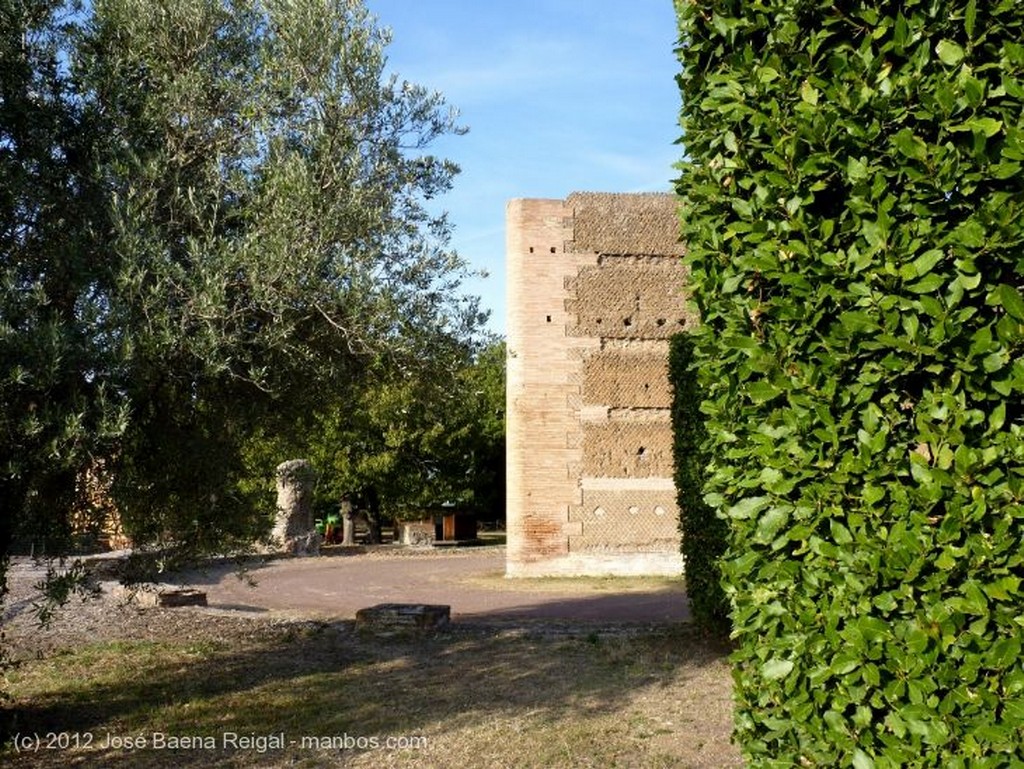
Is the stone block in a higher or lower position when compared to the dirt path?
higher

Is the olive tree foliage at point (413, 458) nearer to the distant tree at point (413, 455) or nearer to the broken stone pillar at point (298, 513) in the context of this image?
the distant tree at point (413, 455)

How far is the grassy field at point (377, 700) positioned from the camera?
6.04 m

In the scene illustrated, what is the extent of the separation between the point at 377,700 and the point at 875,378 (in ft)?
19.1

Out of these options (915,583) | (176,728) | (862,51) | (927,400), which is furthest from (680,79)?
(176,728)

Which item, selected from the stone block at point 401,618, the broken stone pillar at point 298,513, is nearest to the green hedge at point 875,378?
the stone block at point 401,618

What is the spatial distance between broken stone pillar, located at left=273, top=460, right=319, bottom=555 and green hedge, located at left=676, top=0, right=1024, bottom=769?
21827mm

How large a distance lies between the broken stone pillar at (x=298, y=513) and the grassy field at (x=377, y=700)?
13512 mm

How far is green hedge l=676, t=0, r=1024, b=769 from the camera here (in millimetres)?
2635

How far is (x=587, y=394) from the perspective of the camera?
18688mm

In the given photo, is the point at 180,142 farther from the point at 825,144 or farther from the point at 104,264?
the point at 825,144

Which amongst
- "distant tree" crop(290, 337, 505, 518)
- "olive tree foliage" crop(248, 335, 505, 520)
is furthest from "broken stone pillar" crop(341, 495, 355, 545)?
"distant tree" crop(290, 337, 505, 518)

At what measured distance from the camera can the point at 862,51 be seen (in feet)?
9.61

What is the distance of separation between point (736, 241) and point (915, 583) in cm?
123

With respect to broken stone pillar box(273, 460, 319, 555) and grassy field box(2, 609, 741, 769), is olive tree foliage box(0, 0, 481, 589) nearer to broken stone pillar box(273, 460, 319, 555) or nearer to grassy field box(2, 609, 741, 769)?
grassy field box(2, 609, 741, 769)
